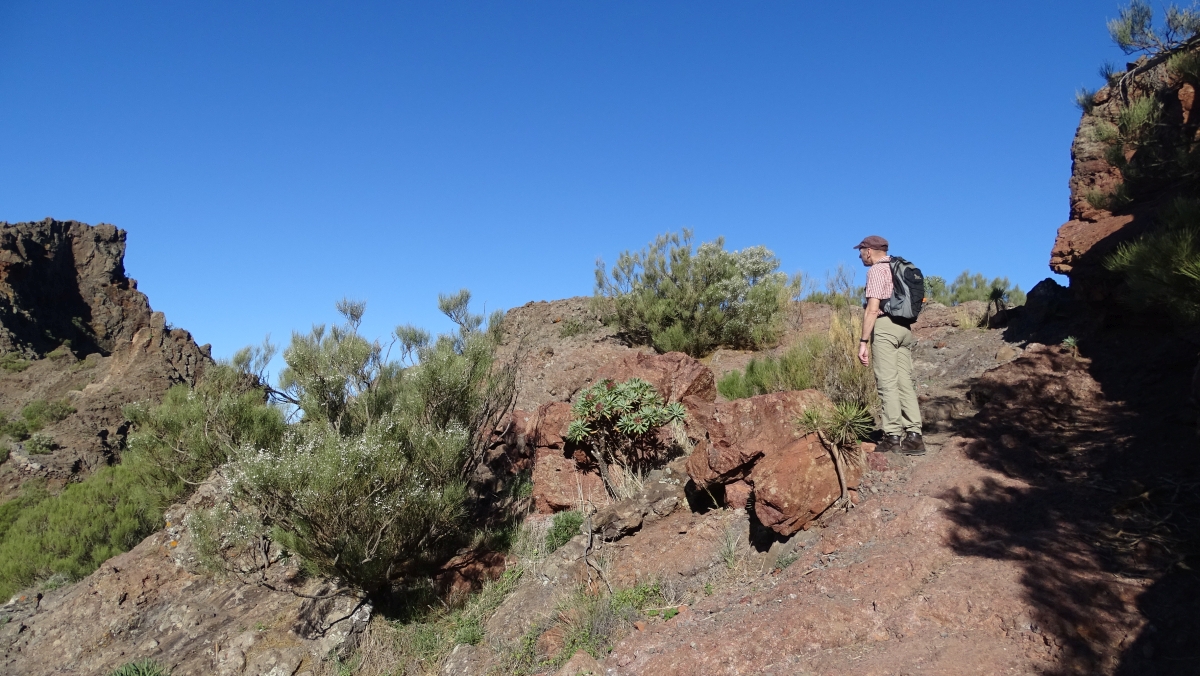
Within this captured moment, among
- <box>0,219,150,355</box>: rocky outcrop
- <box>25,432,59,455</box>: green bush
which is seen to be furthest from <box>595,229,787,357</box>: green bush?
<box>0,219,150,355</box>: rocky outcrop

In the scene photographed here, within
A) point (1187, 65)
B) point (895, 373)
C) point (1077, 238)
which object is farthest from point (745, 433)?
point (1187, 65)

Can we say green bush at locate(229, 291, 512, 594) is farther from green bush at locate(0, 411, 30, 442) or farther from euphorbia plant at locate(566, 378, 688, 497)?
green bush at locate(0, 411, 30, 442)

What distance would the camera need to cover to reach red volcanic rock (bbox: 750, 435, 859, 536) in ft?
18.2

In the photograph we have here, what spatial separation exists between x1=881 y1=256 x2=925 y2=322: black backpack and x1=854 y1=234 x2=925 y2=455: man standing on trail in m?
0.05

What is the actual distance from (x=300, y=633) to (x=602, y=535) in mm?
3346

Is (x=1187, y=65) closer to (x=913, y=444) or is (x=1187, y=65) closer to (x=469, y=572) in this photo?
(x=913, y=444)

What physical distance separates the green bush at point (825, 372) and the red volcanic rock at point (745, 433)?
31.0 inches

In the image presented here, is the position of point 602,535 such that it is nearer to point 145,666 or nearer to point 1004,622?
point 1004,622

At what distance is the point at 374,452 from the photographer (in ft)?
23.5

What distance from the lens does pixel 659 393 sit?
8281 millimetres

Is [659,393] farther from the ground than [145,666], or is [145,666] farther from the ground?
[659,393]

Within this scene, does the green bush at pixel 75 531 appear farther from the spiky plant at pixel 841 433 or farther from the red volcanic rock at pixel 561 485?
the spiky plant at pixel 841 433

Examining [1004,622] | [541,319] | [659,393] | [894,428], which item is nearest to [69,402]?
[541,319]

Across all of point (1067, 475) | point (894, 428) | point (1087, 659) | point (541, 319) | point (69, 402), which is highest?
point (541, 319)
